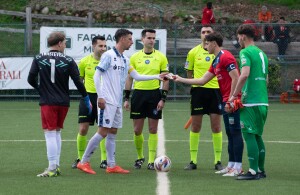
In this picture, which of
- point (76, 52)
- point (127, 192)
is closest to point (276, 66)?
point (76, 52)

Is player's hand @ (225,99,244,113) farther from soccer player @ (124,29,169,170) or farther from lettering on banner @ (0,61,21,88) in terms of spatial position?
lettering on banner @ (0,61,21,88)

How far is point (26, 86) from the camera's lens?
86.9 ft

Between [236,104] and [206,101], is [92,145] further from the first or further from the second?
[236,104]

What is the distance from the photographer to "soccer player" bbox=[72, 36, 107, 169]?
13.6 metres

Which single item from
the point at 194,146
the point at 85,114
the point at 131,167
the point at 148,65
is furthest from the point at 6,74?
the point at 194,146

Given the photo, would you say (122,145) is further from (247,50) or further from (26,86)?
(26,86)

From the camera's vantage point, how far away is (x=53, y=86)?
1224 centimetres

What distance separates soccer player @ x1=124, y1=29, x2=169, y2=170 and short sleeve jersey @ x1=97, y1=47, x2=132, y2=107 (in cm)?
91

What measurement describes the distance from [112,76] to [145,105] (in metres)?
1.16

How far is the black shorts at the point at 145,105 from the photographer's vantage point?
13.6 m

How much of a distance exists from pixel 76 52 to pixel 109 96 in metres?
14.0

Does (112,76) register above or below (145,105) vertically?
above

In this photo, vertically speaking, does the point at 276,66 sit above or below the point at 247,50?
below

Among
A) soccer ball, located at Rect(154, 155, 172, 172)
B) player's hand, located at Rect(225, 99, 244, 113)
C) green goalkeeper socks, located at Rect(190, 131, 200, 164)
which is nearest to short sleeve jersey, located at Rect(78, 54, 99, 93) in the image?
green goalkeeper socks, located at Rect(190, 131, 200, 164)
